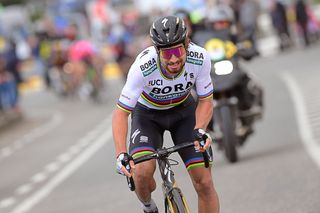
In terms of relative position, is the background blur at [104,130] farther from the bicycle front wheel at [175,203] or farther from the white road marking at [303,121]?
the bicycle front wheel at [175,203]

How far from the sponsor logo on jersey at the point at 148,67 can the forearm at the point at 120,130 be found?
34cm

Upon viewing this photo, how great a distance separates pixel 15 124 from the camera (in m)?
27.0

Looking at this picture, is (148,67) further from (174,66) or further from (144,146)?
(144,146)

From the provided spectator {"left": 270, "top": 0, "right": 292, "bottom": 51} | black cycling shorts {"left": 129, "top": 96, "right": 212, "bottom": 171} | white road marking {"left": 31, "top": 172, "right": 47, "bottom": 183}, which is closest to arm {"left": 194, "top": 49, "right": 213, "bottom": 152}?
black cycling shorts {"left": 129, "top": 96, "right": 212, "bottom": 171}

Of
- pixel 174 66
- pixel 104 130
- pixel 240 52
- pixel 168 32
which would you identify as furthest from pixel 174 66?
pixel 104 130

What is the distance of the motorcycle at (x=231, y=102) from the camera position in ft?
41.5

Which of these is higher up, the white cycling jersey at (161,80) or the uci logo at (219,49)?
the white cycling jersey at (161,80)

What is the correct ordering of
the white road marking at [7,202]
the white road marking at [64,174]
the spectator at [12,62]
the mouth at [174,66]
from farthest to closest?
the spectator at [12,62] < the white road marking at [7,202] < the white road marking at [64,174] < the mouth at [174,66]

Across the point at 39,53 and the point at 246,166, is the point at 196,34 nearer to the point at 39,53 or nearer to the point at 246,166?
the point at 246,166

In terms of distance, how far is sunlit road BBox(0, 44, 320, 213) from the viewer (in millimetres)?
11016

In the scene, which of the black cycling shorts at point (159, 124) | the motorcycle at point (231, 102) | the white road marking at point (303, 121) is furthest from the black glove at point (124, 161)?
the white road marking at point (303, 121)

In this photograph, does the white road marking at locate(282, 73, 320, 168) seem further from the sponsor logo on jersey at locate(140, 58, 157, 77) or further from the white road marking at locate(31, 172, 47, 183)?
the sponsor logo on jersey at locate(140, 58, 157, 77)

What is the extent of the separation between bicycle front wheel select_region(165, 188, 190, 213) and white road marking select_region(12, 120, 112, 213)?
5628mm

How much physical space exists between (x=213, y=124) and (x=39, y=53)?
891 inches
